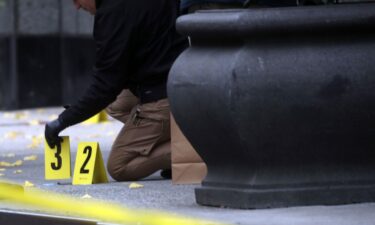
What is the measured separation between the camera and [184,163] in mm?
7312

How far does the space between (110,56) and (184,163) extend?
2.79 ft

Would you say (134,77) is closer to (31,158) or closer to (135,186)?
(135,186)

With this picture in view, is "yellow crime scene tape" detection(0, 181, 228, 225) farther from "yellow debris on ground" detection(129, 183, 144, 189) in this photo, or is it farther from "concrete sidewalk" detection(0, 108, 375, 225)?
"yellow debris on ground" detection(129, 183, 144, 189)

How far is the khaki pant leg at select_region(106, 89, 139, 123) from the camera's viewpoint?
8305 mm

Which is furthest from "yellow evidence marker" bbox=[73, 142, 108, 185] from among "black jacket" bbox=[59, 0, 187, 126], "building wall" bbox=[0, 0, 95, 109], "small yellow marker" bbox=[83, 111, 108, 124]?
"building wall" bbox=[0, 0, 95, 109]

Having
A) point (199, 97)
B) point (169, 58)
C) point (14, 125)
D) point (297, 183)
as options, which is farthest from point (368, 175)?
point (14, 125)

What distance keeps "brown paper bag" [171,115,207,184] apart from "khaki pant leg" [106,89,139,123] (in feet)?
3.44

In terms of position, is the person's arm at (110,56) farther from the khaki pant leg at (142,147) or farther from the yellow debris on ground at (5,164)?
the yellow debris on ground at (5,164)

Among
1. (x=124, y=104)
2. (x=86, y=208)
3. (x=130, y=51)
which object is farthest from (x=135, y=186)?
(x=86, y=208)

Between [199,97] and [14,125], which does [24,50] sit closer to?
[14,125]

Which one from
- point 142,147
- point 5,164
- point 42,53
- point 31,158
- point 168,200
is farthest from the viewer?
point 42,53

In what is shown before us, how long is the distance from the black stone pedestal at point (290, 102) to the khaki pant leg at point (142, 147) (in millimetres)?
1805

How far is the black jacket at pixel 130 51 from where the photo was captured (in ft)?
24.6

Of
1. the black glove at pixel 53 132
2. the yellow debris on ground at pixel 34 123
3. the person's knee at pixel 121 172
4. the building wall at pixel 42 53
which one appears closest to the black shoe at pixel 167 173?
the person's knee at pixel 121 172
